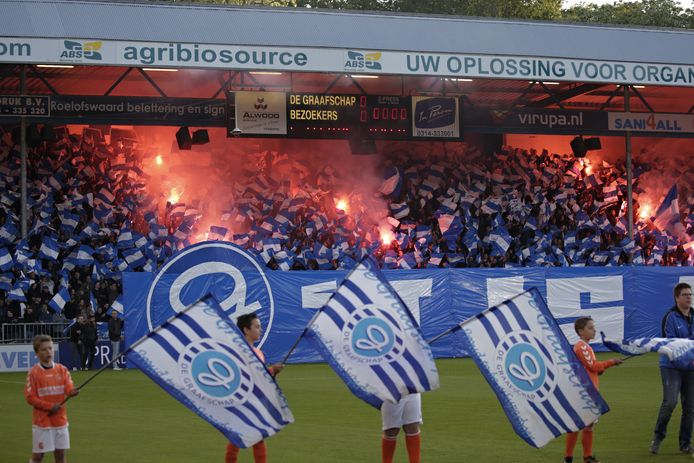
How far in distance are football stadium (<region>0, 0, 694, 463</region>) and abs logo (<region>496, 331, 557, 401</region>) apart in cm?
116

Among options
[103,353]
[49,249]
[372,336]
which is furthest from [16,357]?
[372,336]

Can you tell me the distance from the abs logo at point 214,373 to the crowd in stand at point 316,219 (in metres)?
19.4

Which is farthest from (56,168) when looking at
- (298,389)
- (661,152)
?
(661,152)

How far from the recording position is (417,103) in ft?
103

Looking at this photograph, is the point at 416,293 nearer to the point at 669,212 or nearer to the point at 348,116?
the point at 348,116

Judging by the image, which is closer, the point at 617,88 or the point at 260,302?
the point at 260,302

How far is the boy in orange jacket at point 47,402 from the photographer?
1105 cm

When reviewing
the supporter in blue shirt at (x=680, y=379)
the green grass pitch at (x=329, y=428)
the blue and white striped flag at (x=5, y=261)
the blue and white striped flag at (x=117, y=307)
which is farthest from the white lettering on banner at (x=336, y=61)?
the supporter in blue shirt at (x=680, y=379)

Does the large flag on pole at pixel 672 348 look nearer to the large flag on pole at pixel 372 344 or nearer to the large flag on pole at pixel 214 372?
the large flag on pole at pixel 372 344

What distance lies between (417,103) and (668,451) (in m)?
18.9

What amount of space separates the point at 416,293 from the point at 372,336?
19.2 meters

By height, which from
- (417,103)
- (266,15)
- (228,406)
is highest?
(266,15)

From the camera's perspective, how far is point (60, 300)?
2947 cm

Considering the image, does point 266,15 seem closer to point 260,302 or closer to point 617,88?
point 260,302
